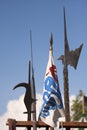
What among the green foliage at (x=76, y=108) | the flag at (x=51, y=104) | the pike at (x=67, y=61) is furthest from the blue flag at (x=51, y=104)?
the green foliage at (x=76, y=108)

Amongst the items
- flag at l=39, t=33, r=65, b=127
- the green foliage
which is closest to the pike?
flag at l=39, t=33, r=65, b=127

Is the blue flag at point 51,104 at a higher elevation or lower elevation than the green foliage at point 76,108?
lower

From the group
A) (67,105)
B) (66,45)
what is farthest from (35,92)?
(66,45)

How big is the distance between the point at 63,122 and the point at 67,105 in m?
3.13

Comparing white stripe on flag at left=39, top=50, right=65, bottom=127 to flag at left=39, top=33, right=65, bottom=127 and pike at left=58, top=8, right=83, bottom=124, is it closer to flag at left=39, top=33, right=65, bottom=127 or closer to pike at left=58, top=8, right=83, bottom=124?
flag at left=39, top=33, right=65, bottom=127

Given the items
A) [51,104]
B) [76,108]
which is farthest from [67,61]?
[76,108]

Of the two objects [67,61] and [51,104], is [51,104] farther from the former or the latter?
[67,61]

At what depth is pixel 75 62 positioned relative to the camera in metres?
13.4

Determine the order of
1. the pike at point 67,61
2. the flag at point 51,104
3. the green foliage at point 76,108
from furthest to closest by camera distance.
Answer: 1. the green foliage at point 76,108
2. the pike at point 67,61
3. the flag at point 51,104

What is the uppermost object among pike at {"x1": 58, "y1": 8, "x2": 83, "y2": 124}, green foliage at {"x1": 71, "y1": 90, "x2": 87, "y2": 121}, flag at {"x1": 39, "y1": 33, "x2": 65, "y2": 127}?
green foliage at {"x1": 71, "y1": 90, "x2": 87, "y2": 121}

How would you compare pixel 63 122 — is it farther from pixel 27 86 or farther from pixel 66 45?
pixel 66 45

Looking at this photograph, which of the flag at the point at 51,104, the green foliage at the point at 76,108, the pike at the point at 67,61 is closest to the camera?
the flag at the point at 51,104

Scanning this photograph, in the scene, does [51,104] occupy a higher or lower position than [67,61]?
lower

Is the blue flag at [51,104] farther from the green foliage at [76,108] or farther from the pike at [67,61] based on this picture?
the green foliage at [76,108]
